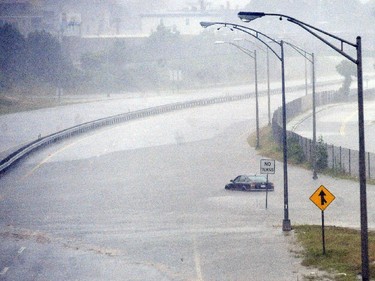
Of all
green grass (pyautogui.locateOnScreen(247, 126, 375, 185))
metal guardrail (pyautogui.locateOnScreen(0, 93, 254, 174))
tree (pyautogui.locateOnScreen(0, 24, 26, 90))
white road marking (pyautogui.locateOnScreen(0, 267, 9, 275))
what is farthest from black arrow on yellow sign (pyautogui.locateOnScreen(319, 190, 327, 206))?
tree (pyautogui.locateOnScreen(0, 24, 26, 90))

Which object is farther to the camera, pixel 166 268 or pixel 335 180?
pixel 335 180

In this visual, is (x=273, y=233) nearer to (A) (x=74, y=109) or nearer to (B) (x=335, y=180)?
(B) (x=335, y=180)

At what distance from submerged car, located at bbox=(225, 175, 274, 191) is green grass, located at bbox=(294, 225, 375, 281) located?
41.8 feet

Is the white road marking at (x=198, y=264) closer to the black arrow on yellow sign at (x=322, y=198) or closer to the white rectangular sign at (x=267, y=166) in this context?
the black arrow on yellow sign at (x=322, y=198)

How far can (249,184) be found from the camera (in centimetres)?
5056

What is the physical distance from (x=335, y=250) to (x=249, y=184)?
18.9m

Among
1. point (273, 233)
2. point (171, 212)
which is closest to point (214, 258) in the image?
point (273, 233)

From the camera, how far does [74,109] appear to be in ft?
406

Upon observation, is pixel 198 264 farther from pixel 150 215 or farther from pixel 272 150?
pixel 272 150

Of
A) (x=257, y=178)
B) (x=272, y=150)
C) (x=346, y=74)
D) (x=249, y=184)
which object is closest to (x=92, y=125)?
(x=272, y=150)

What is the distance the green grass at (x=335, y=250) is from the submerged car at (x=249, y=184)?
41.8ft

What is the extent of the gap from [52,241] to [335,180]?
71.5 ft

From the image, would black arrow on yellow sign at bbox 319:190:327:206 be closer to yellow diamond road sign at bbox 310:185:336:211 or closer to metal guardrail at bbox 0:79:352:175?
yellow diamond road sign at bbox 310:185:336:211

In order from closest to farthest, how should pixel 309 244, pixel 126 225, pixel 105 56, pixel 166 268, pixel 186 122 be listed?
pixel 166 268 < pixel 309 244 < pixel 126 225 < pixel 186 122 < pixel 105 56
